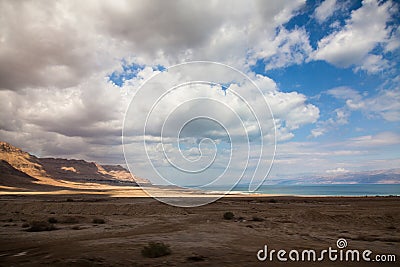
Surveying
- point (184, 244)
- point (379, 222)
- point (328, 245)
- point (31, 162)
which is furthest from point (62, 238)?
point (31, 162)

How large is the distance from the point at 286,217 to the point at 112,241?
59.9 ft

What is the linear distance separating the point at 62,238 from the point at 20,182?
142m

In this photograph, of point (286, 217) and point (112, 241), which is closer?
point (112, 241)

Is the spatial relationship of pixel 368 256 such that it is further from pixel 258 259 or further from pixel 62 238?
pixel 62 238

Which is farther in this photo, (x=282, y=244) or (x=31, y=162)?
(x=31, y=162)

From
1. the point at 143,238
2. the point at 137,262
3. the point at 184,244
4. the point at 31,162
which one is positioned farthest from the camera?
Result: the point at 31,162

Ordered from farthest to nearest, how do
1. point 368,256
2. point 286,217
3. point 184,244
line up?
point 286,217 < point 184,244 < point 368,256

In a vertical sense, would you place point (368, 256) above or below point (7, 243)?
above

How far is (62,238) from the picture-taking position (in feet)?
54.7

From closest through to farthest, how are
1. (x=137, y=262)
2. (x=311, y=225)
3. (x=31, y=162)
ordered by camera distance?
(x=137, y=262)
(x=311, y=225)
(x=31, y=162)

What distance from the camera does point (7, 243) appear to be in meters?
15.3

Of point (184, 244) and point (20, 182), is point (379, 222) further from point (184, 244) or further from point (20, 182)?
point (20, 182)

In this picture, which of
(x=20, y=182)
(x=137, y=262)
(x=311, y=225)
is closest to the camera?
(x=137, y=262)

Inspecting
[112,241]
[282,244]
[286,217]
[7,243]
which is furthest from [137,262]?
[286,217]
